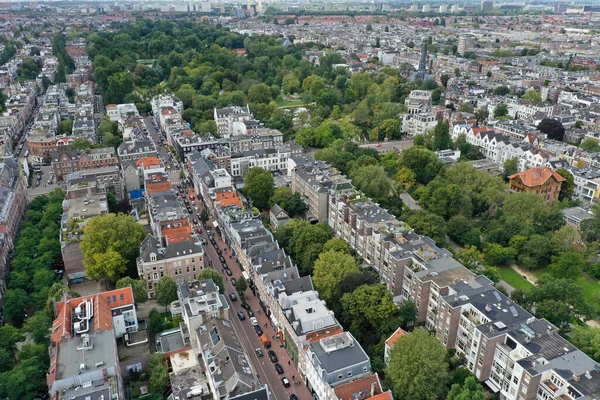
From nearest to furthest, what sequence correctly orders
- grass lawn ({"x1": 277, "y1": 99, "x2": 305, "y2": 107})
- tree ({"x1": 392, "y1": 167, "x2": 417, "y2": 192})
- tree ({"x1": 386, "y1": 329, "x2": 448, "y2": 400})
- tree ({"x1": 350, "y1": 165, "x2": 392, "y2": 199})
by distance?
1. tree ({"x1": 386, "y1": 329, "x2": 448, "y2": 400})
2. tree ({"x1": 350, "y1": 165, "x2": 392, "y2": 199})
3. tree ({"x1": 392, "y1": 167, "x2": 417, "y2": 192})
4. grass lawn ({"x1": 277, "y1": 99, "x2": 305, "y2": 107})

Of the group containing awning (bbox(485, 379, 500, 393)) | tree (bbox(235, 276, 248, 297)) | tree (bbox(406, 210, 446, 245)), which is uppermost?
tree (bbox(406, 210, 446, 245))

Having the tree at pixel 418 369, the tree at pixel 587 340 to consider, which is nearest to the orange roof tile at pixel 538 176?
the tree at pixel 587 340

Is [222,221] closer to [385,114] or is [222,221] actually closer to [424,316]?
[424,316]

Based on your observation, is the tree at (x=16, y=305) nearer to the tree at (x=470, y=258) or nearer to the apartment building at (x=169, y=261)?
the apartment building at (x=169, y=261)

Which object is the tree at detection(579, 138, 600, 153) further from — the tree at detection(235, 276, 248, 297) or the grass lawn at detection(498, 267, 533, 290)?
the tree at detection(235, 276, 248, 297)

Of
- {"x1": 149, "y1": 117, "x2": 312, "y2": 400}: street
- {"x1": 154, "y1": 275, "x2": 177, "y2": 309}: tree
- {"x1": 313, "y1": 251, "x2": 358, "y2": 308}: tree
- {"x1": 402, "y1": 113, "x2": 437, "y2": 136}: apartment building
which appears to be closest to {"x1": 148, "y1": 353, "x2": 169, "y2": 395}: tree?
{"x1": 149, "y1": 117, "x2": 312, "y2": 400}: street
